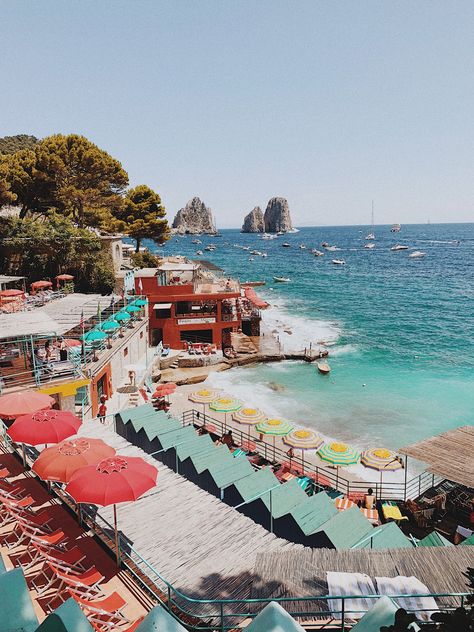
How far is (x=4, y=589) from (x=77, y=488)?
3435 mm

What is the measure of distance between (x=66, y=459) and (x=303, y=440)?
1367 cm

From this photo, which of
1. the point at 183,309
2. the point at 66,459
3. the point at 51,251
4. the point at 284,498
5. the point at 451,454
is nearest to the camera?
the point at 66,459

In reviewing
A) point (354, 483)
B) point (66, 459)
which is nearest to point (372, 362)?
point (354, 483)

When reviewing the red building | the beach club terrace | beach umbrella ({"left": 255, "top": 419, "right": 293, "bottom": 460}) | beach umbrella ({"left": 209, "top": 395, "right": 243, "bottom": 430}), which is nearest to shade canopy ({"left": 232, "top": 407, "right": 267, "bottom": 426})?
beach umbrella ({"left": 209, "top": 395, "right": 243, "bottom": 430})

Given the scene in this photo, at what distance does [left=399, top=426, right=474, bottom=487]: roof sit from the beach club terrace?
13811 millimetres

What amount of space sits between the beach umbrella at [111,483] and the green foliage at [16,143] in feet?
249

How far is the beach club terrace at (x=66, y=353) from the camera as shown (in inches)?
714

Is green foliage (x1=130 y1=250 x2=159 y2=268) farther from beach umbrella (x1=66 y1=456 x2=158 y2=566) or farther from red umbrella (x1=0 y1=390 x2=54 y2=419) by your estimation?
beach umbrella (x1=66 y1=456 x2=158 y2=566)

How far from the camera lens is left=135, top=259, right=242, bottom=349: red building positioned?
38281mm

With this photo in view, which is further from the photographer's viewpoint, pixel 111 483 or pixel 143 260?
pixel 143 260

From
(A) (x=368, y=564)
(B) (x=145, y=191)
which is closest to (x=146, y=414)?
(A) (x=368, y=564)

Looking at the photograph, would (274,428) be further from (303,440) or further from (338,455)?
(338,455)

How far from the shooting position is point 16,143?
83938mm

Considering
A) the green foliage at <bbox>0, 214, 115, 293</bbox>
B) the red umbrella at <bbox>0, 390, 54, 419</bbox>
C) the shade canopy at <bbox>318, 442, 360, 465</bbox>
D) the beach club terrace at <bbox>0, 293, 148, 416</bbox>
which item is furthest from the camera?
the green foliage at <bbox>0, 214, 115, 293</bbox>
